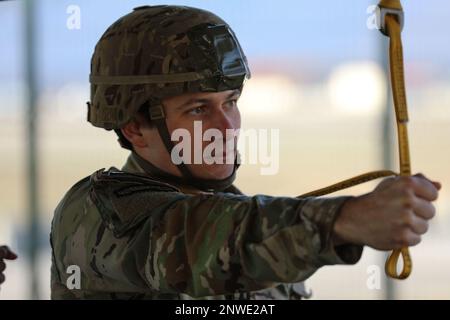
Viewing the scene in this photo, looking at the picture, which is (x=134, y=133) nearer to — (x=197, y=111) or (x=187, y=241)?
(x=197, y=111)

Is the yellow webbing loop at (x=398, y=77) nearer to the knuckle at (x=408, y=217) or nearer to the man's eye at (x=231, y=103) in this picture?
the knuckle at (x=408, y=217)

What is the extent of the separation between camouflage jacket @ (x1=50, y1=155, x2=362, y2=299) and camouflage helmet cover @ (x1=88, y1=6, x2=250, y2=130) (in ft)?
0.50

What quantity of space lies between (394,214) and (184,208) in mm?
345

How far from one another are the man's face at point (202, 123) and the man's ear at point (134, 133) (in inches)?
1.4

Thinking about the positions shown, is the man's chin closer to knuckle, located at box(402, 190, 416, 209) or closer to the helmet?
the helmet

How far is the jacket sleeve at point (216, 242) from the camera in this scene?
40.4 inches

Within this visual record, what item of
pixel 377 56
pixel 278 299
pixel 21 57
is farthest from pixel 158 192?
pixel 21 57

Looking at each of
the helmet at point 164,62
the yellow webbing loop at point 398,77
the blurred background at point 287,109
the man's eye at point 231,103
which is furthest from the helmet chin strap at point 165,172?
the blurred background at point 287,109

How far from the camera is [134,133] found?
61.7 inches

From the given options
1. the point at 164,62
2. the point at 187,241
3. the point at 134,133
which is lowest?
the point at 187,241

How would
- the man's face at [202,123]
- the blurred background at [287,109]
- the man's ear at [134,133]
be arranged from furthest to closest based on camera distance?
the blurred background at [287,109] → the man's ear at [134,133] → the man's face at [202,123]

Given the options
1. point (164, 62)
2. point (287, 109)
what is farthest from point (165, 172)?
point (287, 109)

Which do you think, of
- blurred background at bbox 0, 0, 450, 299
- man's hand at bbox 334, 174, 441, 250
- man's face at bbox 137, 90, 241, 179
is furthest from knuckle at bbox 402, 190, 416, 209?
blurred background at bbox 0, 0, 450, 299

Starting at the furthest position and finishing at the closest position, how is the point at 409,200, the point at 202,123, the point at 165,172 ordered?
the point at 165,172
the point at 202,123
the point at 409,200
